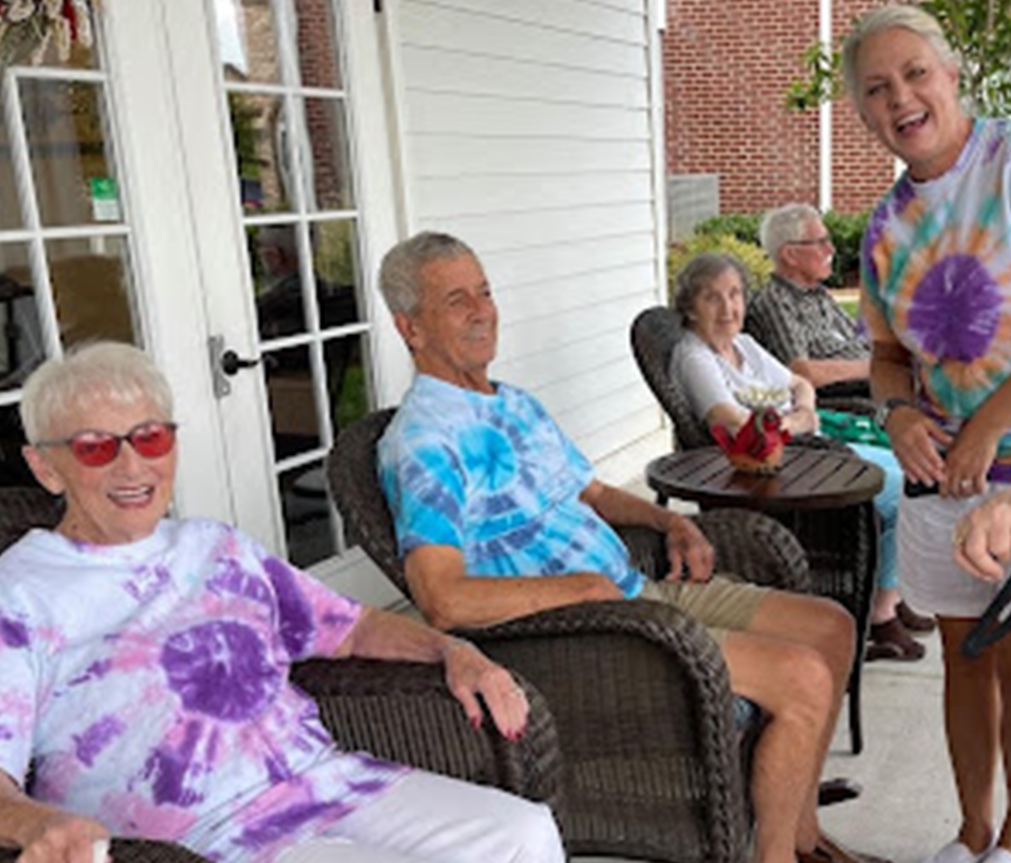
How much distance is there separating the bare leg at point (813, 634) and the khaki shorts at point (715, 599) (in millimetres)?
25

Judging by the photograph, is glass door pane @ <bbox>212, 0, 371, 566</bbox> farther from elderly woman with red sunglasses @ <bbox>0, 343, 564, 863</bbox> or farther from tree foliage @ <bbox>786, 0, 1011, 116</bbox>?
tree foliage @ <bbox>786, 0, 1011, 116</bbox>

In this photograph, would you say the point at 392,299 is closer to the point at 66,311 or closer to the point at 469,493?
the point at 469,493

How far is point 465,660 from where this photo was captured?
1618 mm

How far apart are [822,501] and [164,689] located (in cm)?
154

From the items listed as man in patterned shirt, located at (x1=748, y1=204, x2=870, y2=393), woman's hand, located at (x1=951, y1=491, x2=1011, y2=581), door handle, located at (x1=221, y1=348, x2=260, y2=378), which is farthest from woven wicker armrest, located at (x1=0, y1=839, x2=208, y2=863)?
man in patterned shirt, located at (x1=748, y1=204, x2=870, y2=393)

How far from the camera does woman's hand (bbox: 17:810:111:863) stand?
1191mm

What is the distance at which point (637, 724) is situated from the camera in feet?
5.76

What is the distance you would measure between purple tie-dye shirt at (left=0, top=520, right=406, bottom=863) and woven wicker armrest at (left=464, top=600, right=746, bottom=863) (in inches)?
12.8

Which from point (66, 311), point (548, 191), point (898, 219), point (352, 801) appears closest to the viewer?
point (352, 801)

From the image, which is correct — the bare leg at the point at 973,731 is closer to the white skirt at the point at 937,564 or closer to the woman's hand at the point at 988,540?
the white skirt at the point at 937,564

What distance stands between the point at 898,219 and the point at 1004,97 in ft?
11.5

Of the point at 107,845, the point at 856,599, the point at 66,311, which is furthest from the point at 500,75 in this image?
the point at 107,845

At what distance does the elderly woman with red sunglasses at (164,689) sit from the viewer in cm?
145

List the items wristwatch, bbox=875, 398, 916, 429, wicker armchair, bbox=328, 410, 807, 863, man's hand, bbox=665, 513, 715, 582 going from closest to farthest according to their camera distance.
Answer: wicker armchair, bbox=328, 410, 807, 863, wristwatch, bbox=875, 398, 916, 429, man's hand, bbox=665, 513, 715, 582
